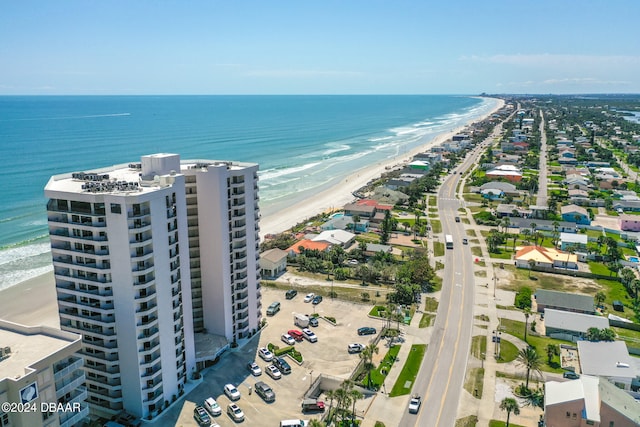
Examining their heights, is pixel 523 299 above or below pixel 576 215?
below

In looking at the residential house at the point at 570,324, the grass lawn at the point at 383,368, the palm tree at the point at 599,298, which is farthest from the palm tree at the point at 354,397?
the palm tree at the point at 599,298

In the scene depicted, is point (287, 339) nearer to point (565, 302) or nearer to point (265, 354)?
point (265, 354)

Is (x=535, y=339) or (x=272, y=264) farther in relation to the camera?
(x=272, y=264)

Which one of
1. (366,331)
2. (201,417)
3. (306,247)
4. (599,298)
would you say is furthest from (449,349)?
(306,247)

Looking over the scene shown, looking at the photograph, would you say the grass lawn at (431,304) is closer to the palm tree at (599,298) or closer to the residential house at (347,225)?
the palm tree at (599,298)

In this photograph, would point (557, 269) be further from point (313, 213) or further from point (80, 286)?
point (80, 286)

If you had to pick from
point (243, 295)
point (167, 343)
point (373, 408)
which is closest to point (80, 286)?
point (167, 343)
